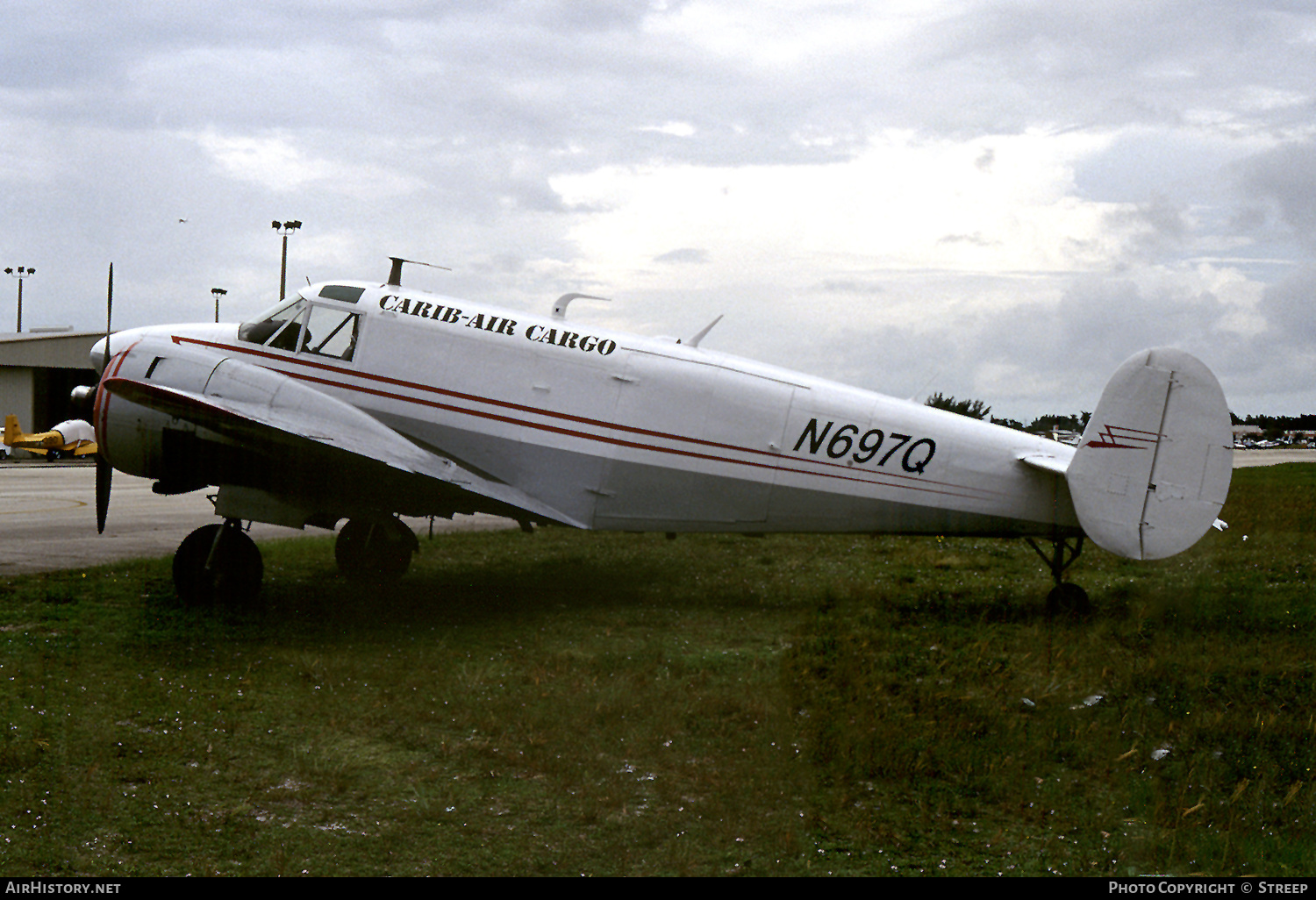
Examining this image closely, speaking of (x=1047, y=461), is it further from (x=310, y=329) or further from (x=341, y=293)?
(x=310, y=329)

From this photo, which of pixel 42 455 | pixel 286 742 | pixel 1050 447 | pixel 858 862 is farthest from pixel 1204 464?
pixel 42 455

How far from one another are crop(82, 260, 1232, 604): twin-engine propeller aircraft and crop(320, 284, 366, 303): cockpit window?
36 millimetres

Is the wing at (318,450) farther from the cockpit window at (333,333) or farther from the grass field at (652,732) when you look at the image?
the grass field at (652,732)

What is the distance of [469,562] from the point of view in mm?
14539

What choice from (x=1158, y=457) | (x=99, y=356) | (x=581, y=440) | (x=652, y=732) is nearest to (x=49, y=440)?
(x=99, y=356)

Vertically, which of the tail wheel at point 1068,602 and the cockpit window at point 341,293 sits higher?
the cockpit window at point 341,293

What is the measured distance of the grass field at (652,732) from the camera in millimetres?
4949

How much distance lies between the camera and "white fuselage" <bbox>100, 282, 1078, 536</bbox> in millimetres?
10555

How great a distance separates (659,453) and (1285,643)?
6203mm

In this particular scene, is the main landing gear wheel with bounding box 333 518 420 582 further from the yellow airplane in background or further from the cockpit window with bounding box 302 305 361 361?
the yellow airplane in background

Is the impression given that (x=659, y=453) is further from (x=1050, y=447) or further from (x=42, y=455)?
(x=42, y=455)

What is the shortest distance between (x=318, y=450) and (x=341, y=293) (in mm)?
2357

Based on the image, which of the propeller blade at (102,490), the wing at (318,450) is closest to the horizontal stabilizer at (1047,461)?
the wing at (318,450)
